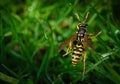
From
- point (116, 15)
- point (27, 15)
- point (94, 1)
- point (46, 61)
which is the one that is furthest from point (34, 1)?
point (46, 61)

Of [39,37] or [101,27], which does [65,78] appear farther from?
[39,37]

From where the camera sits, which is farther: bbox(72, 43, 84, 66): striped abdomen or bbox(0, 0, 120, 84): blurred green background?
bbox(0, 0, 120, 84): blurred green background

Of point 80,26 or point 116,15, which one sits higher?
point 116,15

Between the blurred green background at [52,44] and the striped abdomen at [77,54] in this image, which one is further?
the blurred green background at [52,44]

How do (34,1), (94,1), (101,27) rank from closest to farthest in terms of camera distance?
(101,27) → (94,1) → (34,1)

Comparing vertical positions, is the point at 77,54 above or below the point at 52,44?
below

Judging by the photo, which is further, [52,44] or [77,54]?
[52,44]

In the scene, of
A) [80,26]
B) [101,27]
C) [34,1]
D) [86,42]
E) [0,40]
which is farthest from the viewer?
[34,1]

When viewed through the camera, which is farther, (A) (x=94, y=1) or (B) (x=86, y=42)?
(A) (x=94, y=1)
